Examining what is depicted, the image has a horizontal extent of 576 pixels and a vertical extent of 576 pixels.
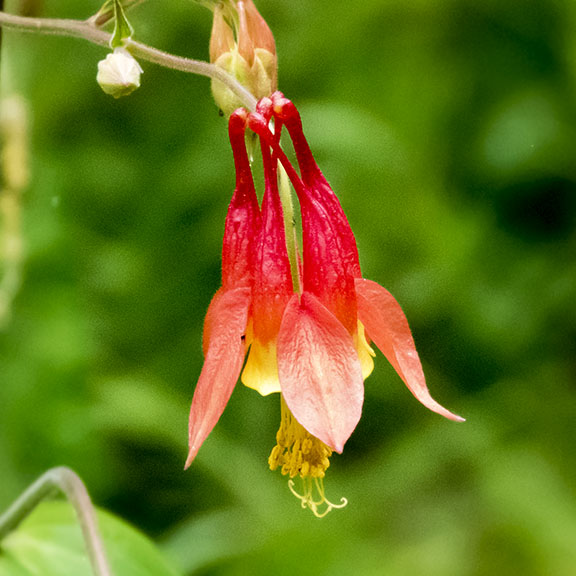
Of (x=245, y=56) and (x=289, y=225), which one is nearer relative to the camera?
(x=289, y=225)

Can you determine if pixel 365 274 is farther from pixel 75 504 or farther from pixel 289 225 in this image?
pixel 289 225

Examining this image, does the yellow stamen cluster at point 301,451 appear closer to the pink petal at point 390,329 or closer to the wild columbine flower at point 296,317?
the wild columbine flower at point 296,317

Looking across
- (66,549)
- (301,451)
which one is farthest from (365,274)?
(301,451)

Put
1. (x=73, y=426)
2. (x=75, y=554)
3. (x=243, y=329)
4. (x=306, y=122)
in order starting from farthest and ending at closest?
(x=306, y=122)
(x=73, y=426)
(x=75, y=554)
(x=243, y=329)

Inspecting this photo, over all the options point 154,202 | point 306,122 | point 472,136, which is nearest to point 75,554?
point 154,202

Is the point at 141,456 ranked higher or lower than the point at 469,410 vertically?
lower

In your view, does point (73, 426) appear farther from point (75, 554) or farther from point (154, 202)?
point (154, 202)

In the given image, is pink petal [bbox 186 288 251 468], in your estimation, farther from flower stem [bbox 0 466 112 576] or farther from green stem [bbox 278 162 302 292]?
flower stem [bbox 0 466 112 576]
